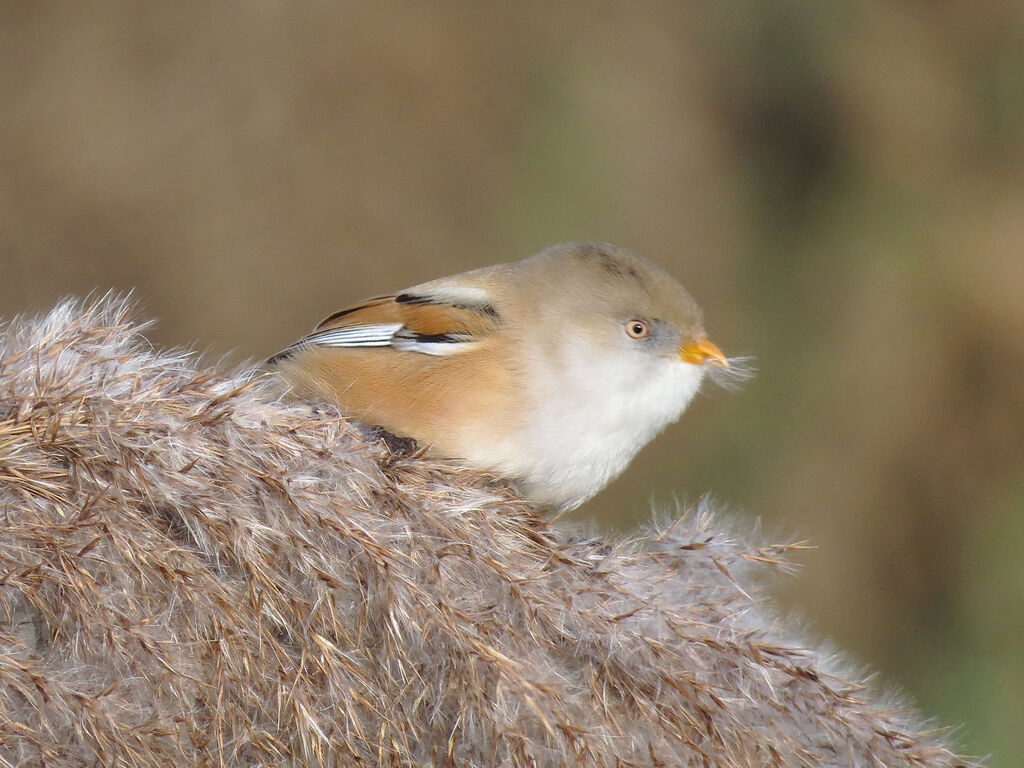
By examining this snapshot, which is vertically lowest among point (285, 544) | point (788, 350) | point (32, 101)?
point (788, 350)

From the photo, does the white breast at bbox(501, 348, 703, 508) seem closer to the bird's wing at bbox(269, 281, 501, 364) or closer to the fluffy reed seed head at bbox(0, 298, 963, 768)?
the bird's wing at bbox(269, 281, 501, 364)

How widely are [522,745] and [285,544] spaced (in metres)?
0.60

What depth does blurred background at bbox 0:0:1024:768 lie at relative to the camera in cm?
608

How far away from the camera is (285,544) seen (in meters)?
2.00

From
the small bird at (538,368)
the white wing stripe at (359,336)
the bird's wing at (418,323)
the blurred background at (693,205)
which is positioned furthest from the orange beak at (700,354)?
the blurred background at (693,205)

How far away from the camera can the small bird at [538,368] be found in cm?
294

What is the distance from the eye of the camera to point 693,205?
23.0ft

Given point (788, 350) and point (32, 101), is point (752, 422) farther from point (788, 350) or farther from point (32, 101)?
point (32, 101)

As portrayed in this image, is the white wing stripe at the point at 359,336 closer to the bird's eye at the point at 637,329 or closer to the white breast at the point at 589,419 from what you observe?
the white breast at the point at 589,419

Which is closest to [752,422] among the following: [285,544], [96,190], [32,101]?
[96,190]

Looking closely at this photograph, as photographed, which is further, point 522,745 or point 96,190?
point 96,190

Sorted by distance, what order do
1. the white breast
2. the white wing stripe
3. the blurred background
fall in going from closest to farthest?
the white breast
the white wing stripe
the blurred background

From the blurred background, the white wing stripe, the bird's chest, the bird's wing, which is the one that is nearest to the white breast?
the bird's chest

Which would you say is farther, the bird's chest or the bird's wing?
the bird's wing
